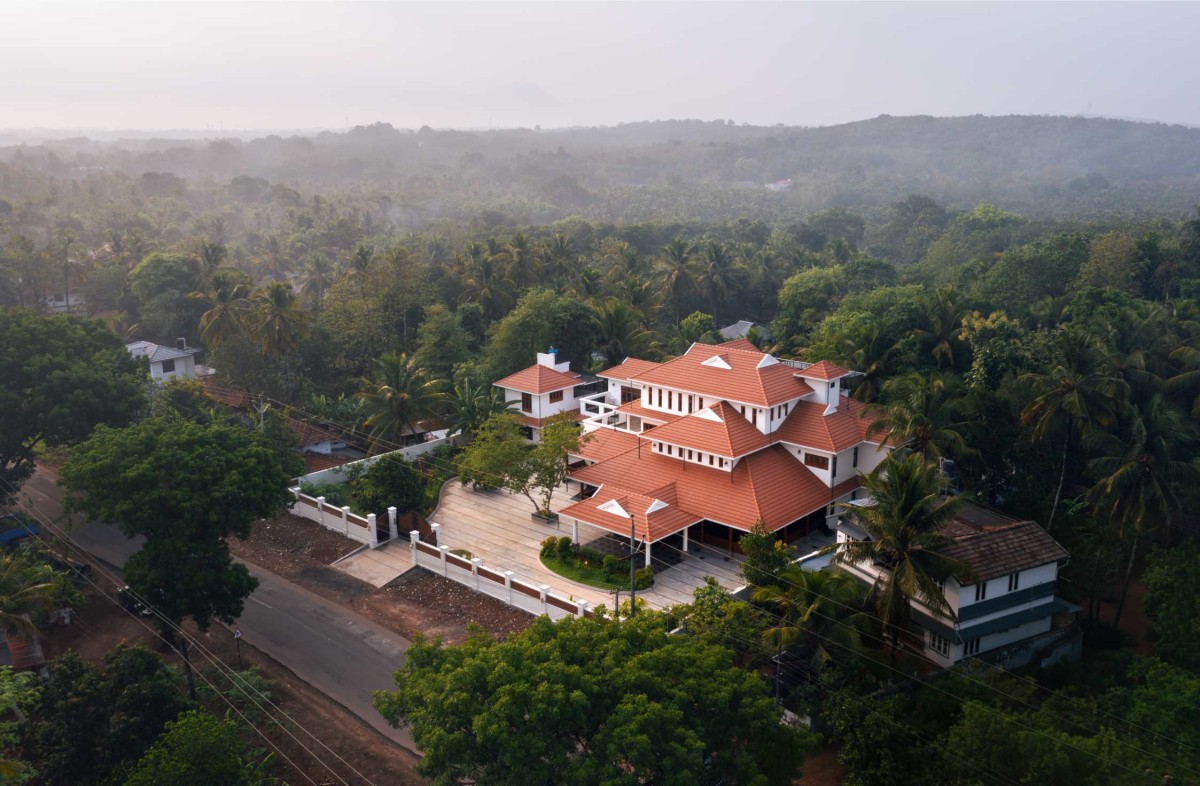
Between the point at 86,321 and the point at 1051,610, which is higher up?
the point at 86,321

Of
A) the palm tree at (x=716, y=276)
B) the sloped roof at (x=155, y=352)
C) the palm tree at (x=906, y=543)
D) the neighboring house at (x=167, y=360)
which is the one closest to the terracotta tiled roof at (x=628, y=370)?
the palm tree at (x=906, y=543)

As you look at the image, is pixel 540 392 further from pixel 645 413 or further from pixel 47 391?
pixel 47 391

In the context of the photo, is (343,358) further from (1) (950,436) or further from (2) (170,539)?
(1) (950,436)

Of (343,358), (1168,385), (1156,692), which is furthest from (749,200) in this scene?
(1156,692)

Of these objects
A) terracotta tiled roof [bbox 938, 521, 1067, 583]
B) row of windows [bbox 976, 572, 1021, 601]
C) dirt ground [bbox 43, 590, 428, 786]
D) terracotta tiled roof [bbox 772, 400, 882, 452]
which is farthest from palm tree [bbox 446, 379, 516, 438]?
row of windows [bbox 976, 572, 1021, 601]

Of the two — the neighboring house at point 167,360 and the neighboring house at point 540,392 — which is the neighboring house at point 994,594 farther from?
the neighboring house at point 167,360

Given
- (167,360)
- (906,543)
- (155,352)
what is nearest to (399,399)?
(167,360)

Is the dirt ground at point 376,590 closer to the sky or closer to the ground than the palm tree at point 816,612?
closer to the ground
